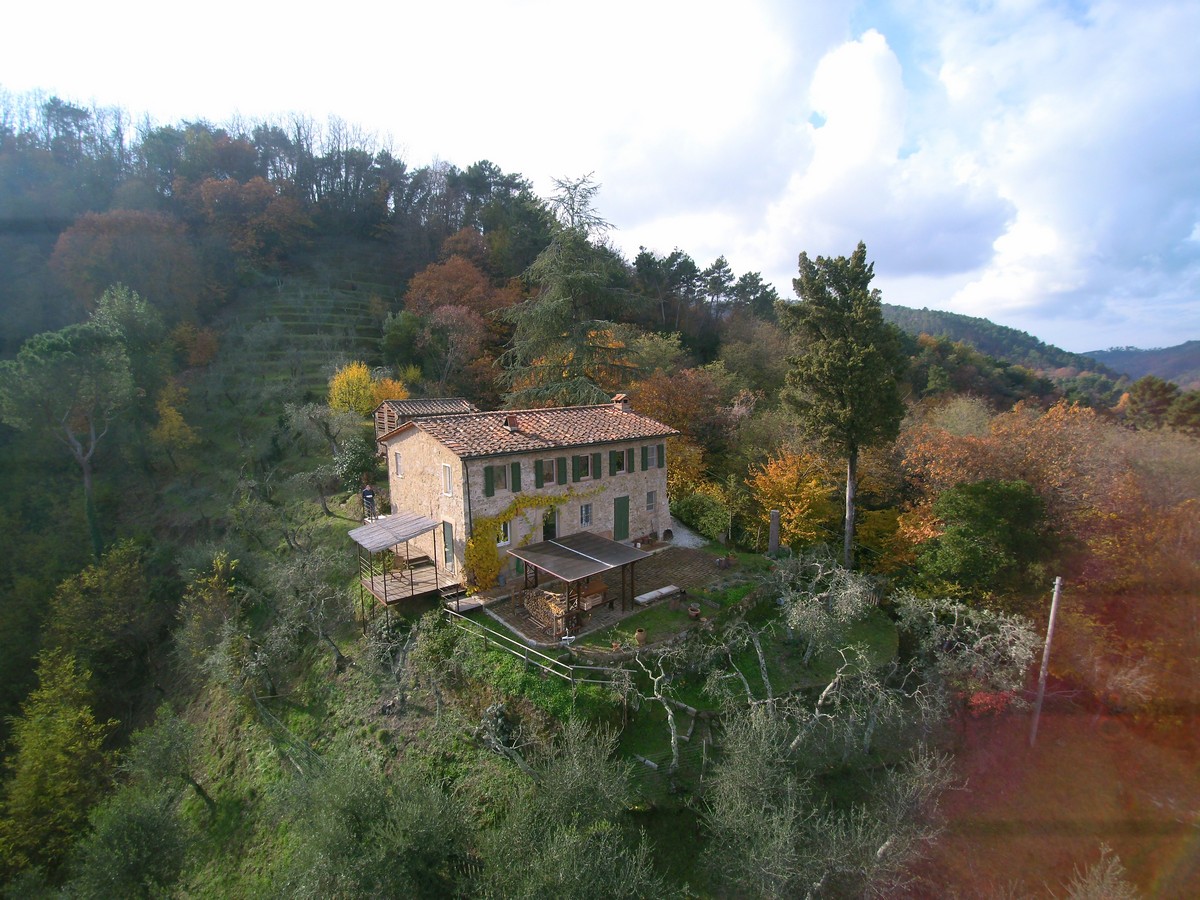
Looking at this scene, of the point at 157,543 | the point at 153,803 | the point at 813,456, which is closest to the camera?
the point at 153,803

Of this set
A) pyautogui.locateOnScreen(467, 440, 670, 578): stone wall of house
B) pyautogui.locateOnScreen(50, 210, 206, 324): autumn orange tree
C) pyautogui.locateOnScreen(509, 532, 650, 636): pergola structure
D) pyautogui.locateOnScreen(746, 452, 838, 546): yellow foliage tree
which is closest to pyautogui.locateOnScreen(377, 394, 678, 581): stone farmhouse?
pyautogui.locateOnScreen(467, 440, 670, 578): stone wall of house

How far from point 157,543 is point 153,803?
18.5m

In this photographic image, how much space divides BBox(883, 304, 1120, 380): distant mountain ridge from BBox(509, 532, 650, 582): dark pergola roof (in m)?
76.0

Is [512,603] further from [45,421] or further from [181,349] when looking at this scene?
[181,349]

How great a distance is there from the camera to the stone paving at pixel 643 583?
16.0 metres

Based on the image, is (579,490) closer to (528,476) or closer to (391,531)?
(528,476)

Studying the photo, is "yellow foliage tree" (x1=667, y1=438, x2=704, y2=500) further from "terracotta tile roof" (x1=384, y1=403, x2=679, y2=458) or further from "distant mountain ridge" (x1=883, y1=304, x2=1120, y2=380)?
"distant mountain ridge" (x1=883, y1=304, x2=1120, y2=380)

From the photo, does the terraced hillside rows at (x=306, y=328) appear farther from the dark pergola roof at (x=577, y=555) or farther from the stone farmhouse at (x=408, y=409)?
the dark pergola roof at (x=577, y=555)

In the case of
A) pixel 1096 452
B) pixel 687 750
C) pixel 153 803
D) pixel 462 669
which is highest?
pixel 1096 452

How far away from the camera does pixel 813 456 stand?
23.1m

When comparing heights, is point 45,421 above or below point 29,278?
below

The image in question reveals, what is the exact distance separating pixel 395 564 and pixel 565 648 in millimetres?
8189

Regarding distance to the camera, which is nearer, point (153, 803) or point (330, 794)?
point (330, 794)

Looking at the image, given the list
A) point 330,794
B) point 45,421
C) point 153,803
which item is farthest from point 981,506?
point 45,421
